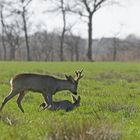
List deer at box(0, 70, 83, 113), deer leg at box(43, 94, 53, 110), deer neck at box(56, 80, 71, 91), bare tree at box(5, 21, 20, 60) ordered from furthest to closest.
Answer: bare tree at box(5, 21, 20, 60) < deer neck at box(56, 80, 71, 91) < deer leg at box(43, 94, 53, 110) < deer at box(0, 70, 83, 113)

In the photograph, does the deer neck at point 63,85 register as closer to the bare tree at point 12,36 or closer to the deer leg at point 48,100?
the deer leg at point 48,100

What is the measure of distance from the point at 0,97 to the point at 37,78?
3.58 m

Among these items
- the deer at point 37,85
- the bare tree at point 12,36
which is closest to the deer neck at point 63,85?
the deer at point 37,85

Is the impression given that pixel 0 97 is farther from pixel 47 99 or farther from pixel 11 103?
pixel 47 99

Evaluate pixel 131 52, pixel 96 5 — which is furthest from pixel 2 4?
pixel 131 52

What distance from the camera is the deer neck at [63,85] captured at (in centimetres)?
1366

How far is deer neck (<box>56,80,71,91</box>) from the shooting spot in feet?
44.8

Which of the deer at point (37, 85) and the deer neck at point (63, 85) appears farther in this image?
the deer neck at point (63, 85)

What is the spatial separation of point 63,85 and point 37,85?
3.48ft

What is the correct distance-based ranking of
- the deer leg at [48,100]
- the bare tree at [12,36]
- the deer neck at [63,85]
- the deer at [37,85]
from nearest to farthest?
the deer at [37,85], the deer leg at [48,100], the deer neck at [63,85], the bare tree at [12,36]

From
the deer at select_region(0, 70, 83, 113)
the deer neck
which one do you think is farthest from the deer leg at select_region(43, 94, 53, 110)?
the deer neck

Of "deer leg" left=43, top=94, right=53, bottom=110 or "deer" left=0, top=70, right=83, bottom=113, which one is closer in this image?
"deer" left=0, top=70, right=83, bottom=113

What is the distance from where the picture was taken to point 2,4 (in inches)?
3310

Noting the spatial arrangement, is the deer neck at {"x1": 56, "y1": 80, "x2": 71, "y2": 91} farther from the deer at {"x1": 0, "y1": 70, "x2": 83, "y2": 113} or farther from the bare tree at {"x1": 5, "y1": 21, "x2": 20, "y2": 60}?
the bare tree at {"x1": 5, "y1": 21, "x2": 20, "y2": 60}
